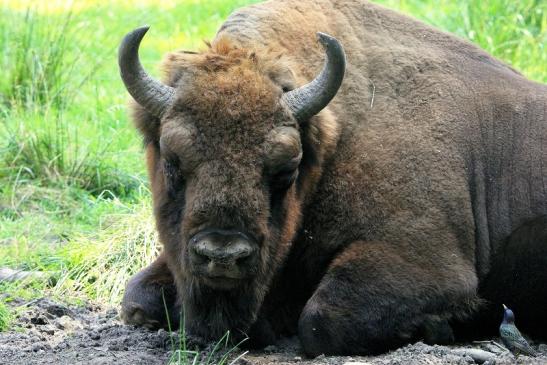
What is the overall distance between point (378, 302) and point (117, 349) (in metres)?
1.45

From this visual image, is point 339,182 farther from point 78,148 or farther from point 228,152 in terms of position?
point 78,148

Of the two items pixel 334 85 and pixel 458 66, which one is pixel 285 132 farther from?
pixel 458 66

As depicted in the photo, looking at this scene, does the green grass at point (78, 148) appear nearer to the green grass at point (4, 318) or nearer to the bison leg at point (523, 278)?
the green grass at point (4, 318)

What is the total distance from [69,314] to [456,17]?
5.92 metres

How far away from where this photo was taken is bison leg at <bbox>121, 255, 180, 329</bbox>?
617cm

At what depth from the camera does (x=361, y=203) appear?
5.97 meters

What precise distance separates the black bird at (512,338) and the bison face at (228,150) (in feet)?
4.37

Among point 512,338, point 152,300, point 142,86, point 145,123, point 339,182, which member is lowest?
point 152,300

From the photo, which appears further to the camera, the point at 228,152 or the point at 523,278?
the point at 523,278

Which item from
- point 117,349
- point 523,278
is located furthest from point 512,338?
point 117,349

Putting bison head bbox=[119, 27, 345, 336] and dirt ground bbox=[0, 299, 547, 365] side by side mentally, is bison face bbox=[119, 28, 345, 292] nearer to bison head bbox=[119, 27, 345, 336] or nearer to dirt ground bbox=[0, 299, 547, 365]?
bison head bbox=[119, 27, 345, 336]

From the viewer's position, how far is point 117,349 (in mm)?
5668

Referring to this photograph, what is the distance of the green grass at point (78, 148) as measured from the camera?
24.3ft

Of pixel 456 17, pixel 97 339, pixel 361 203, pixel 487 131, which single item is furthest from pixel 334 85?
pixel 456 17
